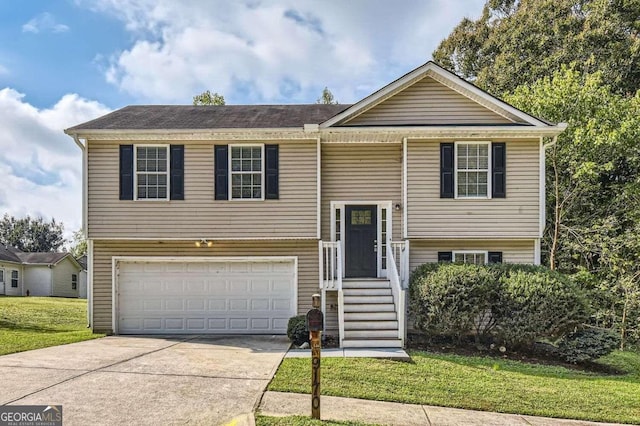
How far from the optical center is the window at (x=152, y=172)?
1093cm

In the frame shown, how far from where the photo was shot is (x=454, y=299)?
904cm

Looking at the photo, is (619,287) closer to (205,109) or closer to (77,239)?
(205,109)

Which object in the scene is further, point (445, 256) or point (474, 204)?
point (445, 256)

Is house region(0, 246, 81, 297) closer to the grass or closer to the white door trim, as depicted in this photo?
the white door trim

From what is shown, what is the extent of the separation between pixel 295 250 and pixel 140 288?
4159mm

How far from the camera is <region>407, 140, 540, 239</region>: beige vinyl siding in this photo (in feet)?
35.2

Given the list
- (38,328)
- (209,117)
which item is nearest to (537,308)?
(209,117)

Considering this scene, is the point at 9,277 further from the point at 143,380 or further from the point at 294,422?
the point at 294,422

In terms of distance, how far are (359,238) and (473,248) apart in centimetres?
290

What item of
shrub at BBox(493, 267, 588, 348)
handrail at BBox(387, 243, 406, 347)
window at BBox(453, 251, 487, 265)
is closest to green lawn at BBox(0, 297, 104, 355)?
handrail at BBox(387, 243, 406, 347)

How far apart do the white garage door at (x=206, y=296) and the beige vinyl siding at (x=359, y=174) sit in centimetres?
191

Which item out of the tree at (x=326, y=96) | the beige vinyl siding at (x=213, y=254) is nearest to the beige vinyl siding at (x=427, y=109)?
the beige vinyl siding at (x=213, y=254)

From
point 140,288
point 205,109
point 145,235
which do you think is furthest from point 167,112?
point 140,288

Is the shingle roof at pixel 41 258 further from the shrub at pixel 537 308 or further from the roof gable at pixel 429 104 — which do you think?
the shrub at pixel 537 308
